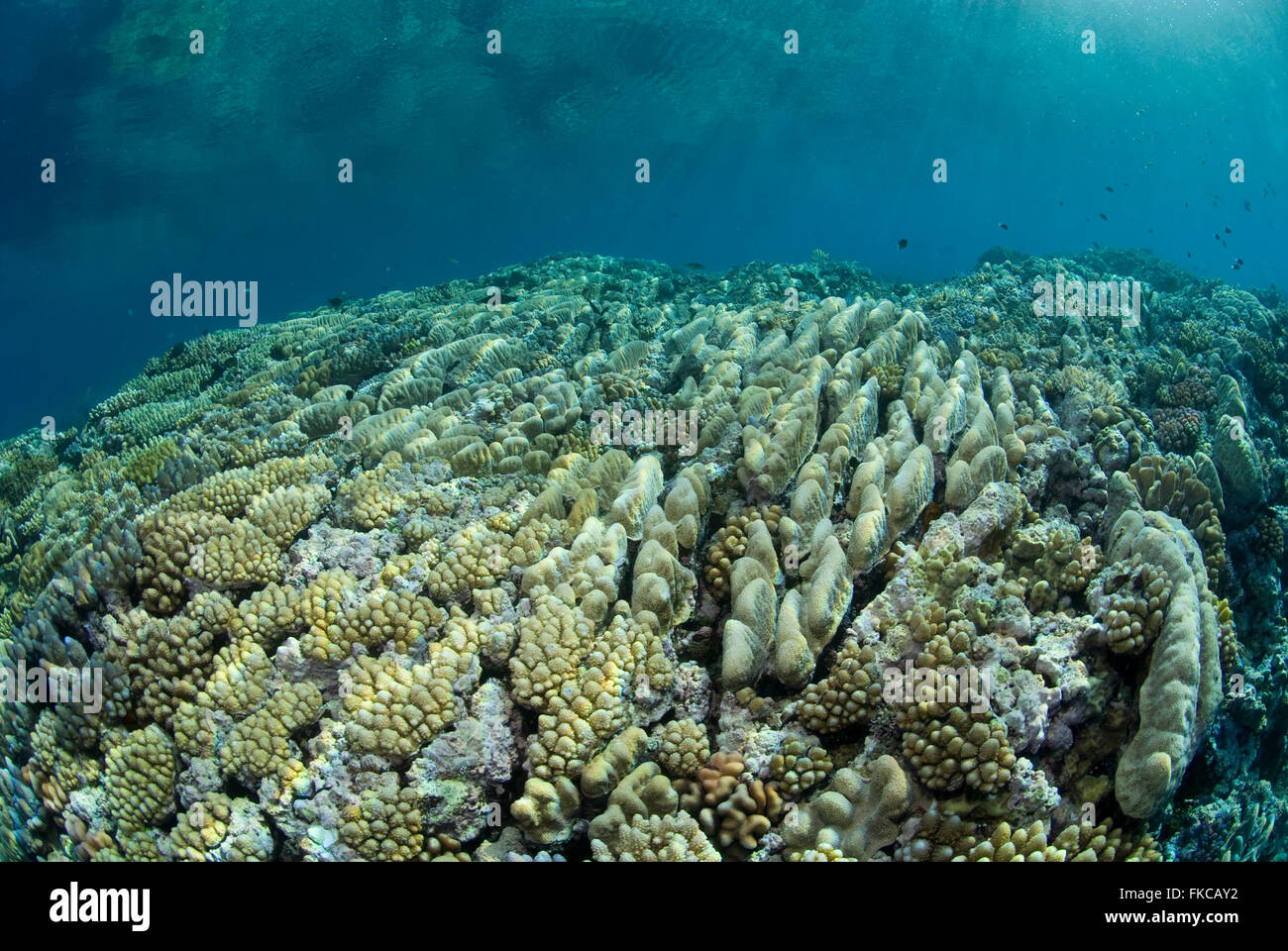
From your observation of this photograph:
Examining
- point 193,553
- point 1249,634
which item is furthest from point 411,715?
point 1249,634

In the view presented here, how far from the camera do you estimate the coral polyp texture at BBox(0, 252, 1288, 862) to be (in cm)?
327

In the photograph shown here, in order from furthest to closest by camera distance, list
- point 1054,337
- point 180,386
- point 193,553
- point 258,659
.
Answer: point 180,386 < point 1054,337 < point 193,553 < point 258,659

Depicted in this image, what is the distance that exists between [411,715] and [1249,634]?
7410 mm

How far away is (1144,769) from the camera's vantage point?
10.5ft

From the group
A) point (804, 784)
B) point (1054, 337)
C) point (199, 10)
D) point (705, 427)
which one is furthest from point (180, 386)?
point (199, 10)

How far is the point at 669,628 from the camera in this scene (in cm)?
412

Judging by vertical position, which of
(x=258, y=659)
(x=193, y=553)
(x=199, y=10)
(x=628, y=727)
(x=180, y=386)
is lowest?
(x=628, y=727)

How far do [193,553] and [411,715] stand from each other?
8.03 ft

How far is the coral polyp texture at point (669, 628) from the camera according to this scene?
3.27 m

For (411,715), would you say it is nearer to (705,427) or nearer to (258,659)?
(258,659)

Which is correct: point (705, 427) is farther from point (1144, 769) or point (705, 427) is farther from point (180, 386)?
point (180, 386)
